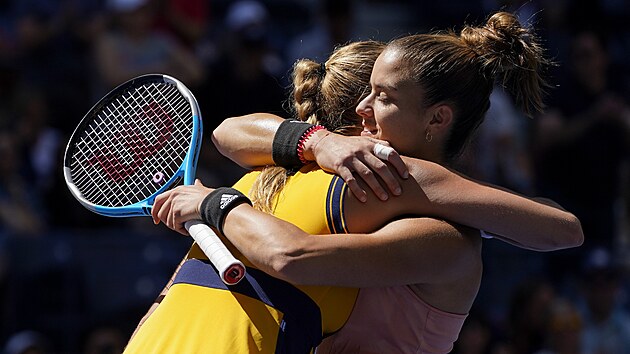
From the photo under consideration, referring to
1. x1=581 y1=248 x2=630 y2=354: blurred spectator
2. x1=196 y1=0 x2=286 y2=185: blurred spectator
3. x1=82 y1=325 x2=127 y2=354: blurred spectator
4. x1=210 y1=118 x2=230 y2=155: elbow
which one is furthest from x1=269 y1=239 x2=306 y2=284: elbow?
x1=581 y1=248 x2=630 y2=354: blurred spectator

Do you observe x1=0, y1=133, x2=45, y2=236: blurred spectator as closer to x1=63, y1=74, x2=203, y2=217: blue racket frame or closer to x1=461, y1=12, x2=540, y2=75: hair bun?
x1=63, y1=74, x2=203, y2=217: blue racket frame

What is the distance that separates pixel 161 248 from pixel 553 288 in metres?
2.57

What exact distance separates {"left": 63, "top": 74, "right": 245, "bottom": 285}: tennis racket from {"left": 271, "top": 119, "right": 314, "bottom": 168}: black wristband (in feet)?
1.08

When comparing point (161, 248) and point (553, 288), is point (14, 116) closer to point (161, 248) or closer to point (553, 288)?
point (161, 248)

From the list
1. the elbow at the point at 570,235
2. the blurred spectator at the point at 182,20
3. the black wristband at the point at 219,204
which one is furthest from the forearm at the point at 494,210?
the blurred spectator at the point at 182,20

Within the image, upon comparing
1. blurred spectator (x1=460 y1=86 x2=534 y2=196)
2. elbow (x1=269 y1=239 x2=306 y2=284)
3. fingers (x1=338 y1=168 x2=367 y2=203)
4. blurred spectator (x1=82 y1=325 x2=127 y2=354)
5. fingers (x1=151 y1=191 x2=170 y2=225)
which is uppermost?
fingers (x1=338 y1=168 x2=367 y2=203)

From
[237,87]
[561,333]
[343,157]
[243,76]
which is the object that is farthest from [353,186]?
[561,333]

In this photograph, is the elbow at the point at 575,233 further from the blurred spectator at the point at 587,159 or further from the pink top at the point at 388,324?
the blurred spectator at the point at 587,159

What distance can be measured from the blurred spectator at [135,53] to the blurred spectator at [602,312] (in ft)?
9.36

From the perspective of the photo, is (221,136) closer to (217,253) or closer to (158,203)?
(158,203)

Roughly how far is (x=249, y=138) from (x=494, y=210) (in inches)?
29.6

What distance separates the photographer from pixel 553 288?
273 inches

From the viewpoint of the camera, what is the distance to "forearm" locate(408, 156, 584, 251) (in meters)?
2.71

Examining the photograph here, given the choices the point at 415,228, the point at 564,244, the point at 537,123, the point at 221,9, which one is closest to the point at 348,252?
the point at 415,228
